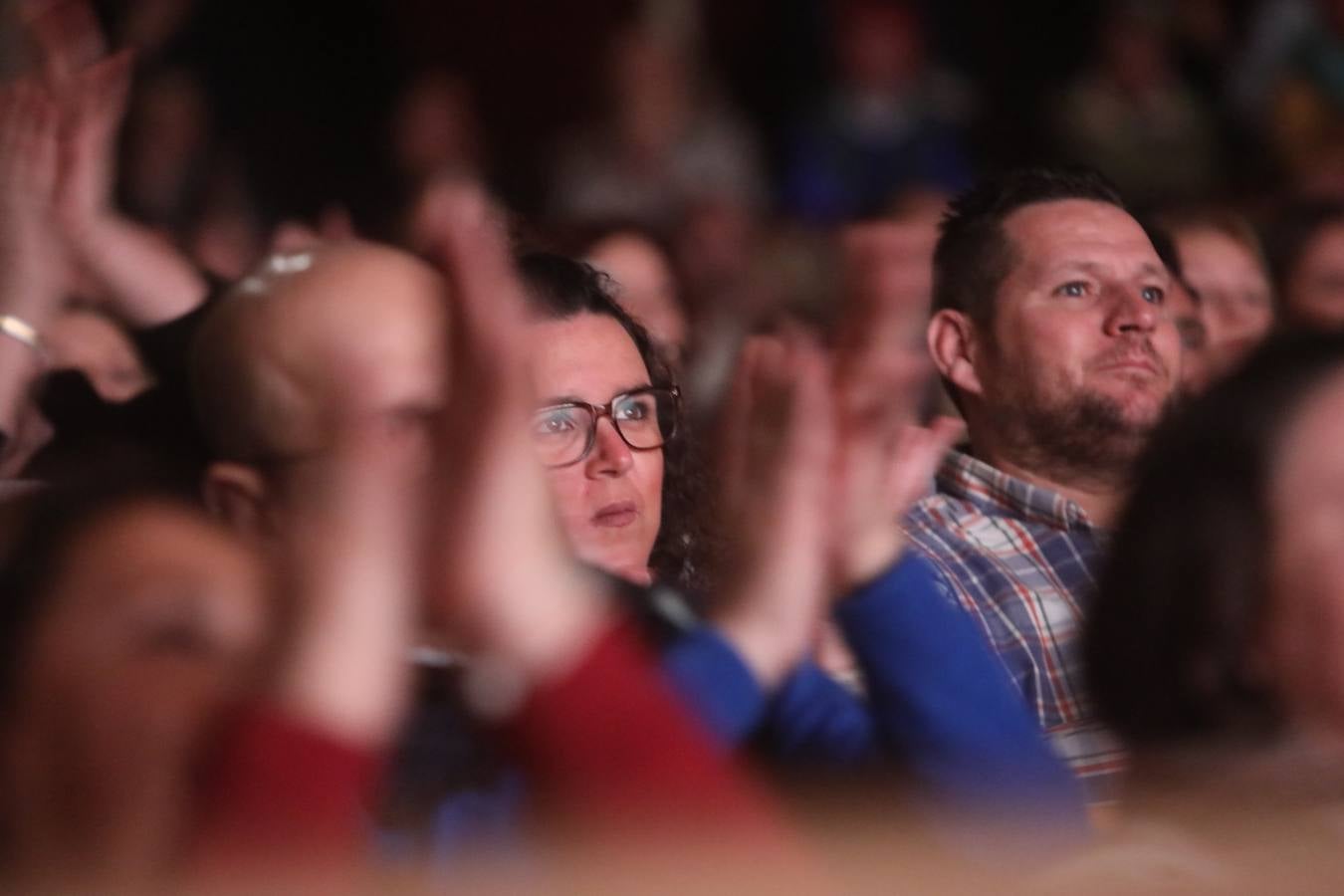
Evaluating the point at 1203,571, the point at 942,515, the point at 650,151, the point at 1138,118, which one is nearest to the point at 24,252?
the point at 942,515

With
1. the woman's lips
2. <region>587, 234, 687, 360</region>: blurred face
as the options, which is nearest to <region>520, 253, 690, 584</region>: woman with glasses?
the woman's lips

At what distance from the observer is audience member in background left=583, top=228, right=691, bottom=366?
249 centimetres

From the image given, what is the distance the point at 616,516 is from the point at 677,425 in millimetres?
203

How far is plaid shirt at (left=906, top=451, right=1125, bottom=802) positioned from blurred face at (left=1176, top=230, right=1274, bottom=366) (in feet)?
2.06

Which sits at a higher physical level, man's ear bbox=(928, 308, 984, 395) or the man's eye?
man's ear bbox=(928, 308, 984, 395)

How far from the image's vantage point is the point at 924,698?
1168 mm

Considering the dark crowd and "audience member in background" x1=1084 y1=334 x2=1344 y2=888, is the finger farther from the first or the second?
"audience member in background" x1=1084 y1=334 x2=1344 y2=888

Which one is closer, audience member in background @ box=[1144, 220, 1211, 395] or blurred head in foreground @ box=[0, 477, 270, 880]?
blurred head in foreground @ box=[0, 477, 270, 880]

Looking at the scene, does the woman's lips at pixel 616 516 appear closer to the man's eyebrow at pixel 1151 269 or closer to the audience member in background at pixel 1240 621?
the audience member in background at pixel 1240 621

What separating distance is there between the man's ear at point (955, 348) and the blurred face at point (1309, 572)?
3.23 ft

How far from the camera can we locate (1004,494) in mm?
1872

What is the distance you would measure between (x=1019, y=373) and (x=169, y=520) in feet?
3.90

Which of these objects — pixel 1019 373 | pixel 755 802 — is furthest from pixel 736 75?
pixel 755 802

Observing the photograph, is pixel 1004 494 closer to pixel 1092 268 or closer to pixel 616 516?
pixel 1092 268
